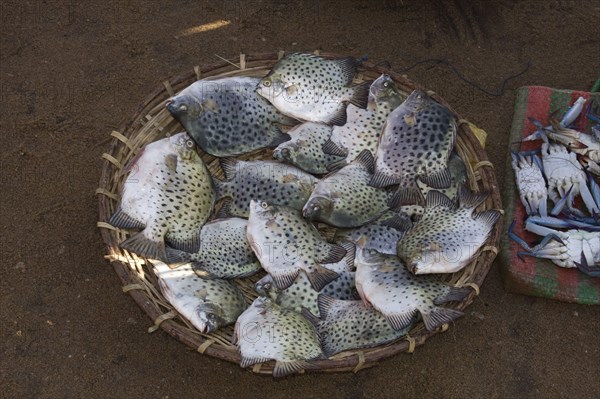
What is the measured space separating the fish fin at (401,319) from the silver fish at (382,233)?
0.40m

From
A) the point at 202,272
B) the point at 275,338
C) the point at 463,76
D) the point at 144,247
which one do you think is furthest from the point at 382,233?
the point at 463,76

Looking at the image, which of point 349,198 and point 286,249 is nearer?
point 286,249

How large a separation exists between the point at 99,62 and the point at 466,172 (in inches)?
99.2

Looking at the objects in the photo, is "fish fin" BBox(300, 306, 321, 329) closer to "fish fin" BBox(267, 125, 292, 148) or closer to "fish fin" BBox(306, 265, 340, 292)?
"fish fin" BBox(306, 265, 340, 292)

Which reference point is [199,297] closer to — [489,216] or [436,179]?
[436,179]

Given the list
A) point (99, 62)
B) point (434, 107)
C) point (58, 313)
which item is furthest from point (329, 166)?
point (99, 62)

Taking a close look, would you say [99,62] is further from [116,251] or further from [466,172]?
[466,172]

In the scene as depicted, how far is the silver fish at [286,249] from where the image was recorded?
279 cm

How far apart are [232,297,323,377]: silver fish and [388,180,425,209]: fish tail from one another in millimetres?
722

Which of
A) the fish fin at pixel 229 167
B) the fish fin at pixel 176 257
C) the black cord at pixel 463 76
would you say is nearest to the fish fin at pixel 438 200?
the fish fin at pixel 229 167

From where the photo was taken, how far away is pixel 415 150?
297 cm

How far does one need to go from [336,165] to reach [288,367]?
107cm

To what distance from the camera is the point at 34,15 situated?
4.25 meters

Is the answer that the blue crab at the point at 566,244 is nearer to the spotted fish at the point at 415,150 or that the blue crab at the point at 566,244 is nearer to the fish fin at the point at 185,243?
the spotted fish at the point at 415,150
